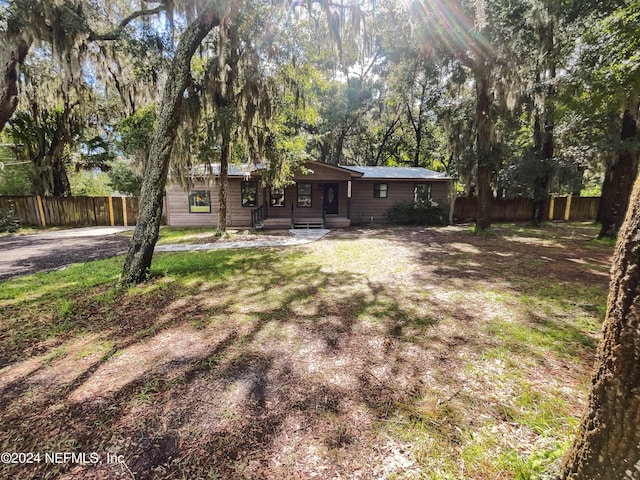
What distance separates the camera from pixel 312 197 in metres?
15.8

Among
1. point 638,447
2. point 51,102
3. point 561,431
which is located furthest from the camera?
point 51,102

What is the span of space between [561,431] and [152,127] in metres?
10.8

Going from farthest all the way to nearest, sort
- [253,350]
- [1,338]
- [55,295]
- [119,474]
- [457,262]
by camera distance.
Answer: [457,262] → [55,295] → [1,338] → [253,350] → [119,474]

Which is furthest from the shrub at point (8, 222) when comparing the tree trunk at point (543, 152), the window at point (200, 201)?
the tree trunk at point (543, 152)

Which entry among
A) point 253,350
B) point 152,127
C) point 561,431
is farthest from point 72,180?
point 561,431

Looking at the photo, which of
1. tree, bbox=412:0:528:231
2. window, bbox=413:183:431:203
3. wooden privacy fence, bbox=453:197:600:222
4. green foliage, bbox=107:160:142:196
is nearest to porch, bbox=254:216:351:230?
window, bbox=413:183:431:203

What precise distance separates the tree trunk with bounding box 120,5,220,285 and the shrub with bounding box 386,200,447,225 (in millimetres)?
12249

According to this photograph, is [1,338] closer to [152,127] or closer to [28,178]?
[152,127]

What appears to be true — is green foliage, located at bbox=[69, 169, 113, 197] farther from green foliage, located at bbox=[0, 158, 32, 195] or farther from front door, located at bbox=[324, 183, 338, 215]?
front door, located at bbox=[324, 183, 338, 215]

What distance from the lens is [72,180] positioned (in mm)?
23328

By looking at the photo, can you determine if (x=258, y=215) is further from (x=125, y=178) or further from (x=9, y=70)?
(x=125, y=178)

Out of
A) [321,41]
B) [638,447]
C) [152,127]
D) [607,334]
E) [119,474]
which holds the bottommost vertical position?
[119,474]

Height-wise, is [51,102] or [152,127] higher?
[51,102]

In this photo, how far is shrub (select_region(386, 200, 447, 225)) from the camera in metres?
15.5
